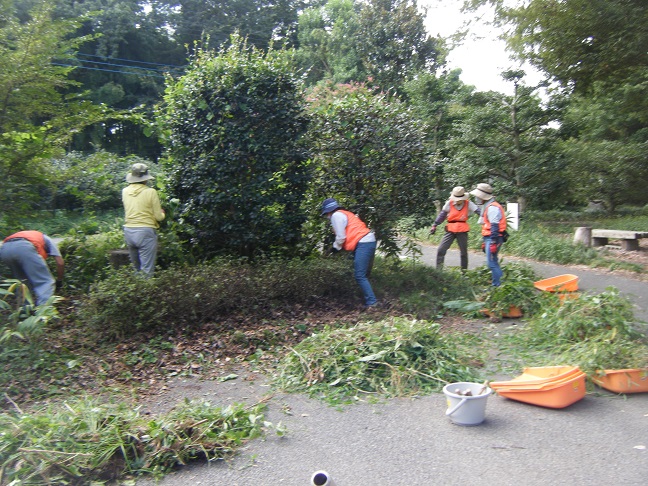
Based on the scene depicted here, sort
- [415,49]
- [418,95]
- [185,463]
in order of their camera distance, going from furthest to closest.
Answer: [415,49] → [418,95] → [185,463]

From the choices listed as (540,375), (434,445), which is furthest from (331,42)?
(434,445)

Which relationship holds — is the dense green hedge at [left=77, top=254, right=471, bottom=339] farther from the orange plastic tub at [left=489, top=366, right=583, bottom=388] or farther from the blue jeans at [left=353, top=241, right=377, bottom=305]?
the orange plastic tub at [left=489, top=366, right=583, bottom=388]

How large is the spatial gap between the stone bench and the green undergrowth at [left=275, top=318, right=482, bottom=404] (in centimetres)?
887

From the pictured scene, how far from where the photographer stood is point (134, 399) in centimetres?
500

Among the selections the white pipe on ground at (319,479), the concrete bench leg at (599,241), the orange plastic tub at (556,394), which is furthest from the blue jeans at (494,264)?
the concrete bench leg at (599,241)

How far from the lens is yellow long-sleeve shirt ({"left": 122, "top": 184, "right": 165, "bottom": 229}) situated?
7.55 metres

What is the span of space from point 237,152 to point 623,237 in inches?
387

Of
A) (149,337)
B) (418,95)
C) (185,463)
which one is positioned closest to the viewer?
(185,463)

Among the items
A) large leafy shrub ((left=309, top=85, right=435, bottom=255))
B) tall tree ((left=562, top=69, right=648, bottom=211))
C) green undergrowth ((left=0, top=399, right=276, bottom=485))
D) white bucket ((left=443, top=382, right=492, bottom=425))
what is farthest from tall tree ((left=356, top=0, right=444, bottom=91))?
green undergrowth ((left=0, top=399, right=276, bottom=485))

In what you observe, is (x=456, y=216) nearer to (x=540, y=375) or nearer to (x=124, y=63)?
(x=540, y=375)

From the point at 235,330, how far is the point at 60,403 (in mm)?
2194

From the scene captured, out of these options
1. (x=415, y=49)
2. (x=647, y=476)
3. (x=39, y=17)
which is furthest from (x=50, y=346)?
(x=415, y=49)

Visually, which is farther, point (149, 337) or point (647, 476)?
point (149, 337)

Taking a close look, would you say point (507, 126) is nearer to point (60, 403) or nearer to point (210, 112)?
point (210, 112)
